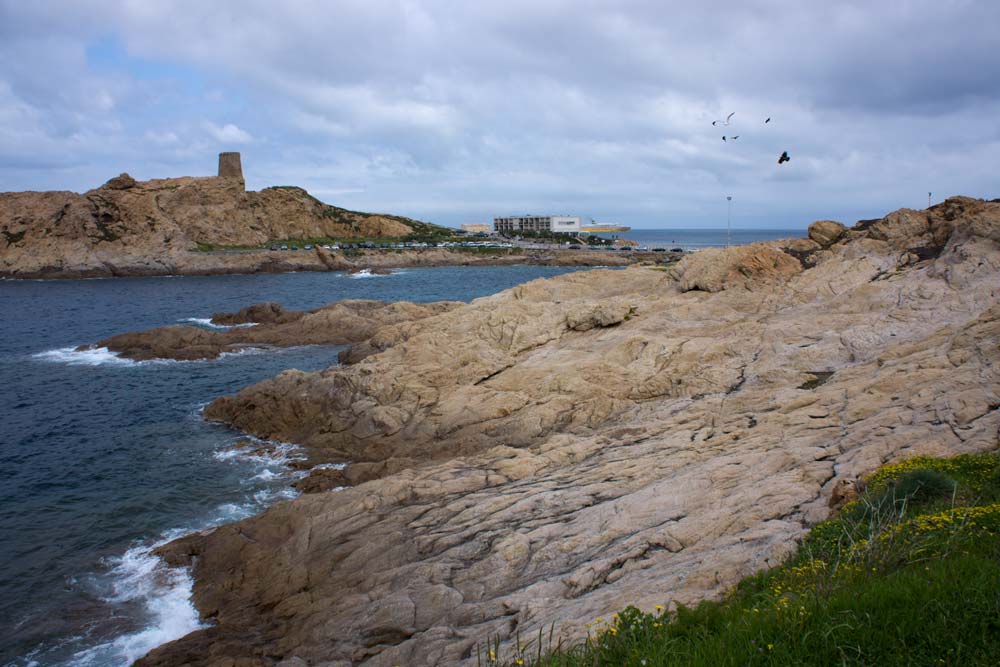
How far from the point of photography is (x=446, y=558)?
1329 centimetres

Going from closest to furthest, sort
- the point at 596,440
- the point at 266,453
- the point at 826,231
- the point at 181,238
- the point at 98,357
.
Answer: the point at 596,440
the point at 266,453
the point at 826,231
the point at 98,357
the point at 181,238

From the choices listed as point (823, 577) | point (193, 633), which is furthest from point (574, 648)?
point (193, 633)

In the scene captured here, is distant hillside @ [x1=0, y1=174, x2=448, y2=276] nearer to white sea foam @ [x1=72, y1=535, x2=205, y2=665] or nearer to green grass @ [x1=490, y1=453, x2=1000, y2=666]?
white sea foam @ [x1=72, y1=535, x2=205, y2=665]

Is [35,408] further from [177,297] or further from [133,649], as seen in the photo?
[177,297]

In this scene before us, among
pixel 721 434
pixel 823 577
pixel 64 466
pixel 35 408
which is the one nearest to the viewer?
pixel 823 577

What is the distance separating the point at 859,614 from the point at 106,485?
23.3 metres

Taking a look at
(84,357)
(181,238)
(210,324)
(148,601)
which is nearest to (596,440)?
(148,601)

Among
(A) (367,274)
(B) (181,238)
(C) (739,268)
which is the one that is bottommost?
(A) (367,274)

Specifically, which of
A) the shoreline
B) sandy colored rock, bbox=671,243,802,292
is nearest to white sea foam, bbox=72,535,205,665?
sandy colored rock, bbox=671,243,802,292

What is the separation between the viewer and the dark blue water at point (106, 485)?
48.5 feet

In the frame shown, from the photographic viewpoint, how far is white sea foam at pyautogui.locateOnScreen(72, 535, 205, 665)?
1373cm

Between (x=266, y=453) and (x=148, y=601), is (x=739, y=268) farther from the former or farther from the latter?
(x=148, y=601)

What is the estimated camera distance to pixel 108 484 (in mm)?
22344

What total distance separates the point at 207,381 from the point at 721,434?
2891 cm
